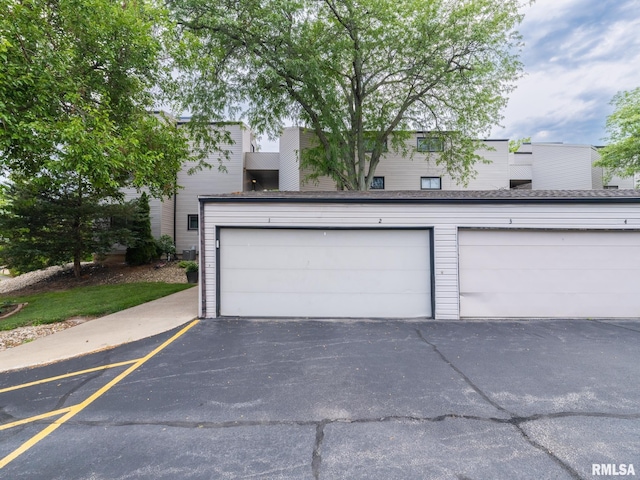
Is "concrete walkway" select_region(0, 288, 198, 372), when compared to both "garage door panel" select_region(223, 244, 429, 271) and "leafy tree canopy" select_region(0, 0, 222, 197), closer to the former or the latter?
"garage door panel" select_region(223, 244, 429, 271)

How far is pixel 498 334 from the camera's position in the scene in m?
5.67

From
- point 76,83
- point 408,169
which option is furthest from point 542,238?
point 76,83

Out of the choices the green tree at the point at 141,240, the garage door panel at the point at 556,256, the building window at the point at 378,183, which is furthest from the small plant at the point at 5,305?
the building window at the point at 378,183

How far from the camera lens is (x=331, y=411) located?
310cm

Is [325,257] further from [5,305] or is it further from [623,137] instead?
[623,137]

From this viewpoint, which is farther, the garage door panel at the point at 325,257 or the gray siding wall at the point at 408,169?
the gray siding wall at the point at 408,169

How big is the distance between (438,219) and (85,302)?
9.74 m

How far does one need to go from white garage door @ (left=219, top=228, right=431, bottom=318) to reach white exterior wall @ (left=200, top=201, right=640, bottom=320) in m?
0.22

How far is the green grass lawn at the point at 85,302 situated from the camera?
22.1ft

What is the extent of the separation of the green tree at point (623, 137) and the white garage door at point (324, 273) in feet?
57.2

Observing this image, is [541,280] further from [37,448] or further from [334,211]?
[37,448]

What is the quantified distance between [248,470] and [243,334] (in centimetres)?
350

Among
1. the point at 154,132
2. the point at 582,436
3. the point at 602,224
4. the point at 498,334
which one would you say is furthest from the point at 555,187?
the point at 154,132

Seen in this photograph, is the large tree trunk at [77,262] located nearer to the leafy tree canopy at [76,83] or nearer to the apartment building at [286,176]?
the apartment building at [286,176]
